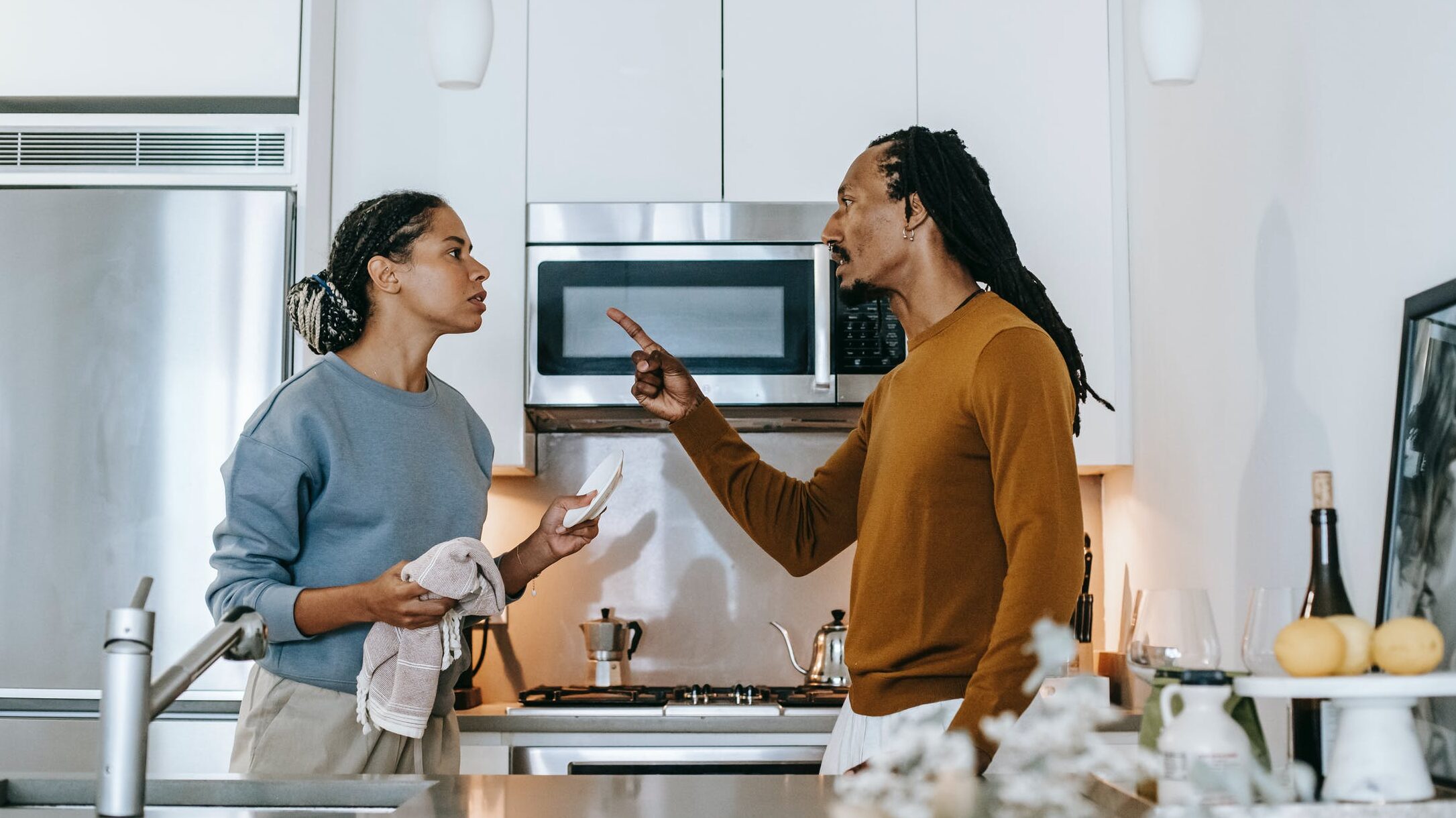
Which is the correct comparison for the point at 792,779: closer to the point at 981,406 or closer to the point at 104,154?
the point at 981,406

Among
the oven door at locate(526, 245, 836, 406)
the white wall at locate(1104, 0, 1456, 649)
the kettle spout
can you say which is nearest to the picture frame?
the white wall at locate(1104, 0, 1456, 649)

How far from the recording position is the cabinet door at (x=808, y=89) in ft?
9.10

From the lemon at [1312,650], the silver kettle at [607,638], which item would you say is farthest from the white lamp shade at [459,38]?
the silver kettle at [607,638]

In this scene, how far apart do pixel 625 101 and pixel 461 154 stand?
1.19ft

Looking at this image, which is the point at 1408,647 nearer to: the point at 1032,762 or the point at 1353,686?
the point at 1353,686

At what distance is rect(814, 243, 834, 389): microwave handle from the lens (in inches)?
107

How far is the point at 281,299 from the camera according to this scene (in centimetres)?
254

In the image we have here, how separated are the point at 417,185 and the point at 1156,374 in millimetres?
1558

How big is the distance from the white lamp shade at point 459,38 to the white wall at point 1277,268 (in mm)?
1090

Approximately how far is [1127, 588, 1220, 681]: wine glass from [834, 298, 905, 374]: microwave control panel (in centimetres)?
143

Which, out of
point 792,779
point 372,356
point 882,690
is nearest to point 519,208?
point 372,356

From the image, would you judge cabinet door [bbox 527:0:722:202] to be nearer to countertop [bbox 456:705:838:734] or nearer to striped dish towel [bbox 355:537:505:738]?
countertop [bbox 456:705:838:734]

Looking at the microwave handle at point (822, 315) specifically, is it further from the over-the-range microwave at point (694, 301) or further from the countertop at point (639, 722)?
the countertop at point (639, 722)

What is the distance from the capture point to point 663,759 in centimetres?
245
